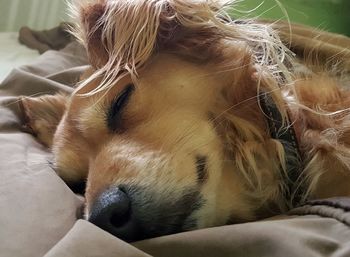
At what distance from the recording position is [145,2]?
127 cm

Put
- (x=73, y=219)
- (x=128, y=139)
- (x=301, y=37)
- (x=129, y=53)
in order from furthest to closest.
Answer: (x=301, y=37), (x=129, y=53), (x=128, y=139), (x=73, y=219)

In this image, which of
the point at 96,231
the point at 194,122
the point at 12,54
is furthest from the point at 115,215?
the point at 12,54

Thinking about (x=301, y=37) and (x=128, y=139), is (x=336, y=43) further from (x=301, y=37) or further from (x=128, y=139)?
(x=128, y=139)

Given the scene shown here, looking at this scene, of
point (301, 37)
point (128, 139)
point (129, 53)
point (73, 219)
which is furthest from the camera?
point (301, 37)

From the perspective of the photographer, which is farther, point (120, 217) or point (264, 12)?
point (264, 12)

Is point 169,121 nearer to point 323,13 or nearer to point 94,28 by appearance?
point 94,28

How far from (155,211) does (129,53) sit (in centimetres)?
39

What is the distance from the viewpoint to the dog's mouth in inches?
37.3

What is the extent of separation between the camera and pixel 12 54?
2.33 metres

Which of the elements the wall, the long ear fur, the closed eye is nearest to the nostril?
the closed eye

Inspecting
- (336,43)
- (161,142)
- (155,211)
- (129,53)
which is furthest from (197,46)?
(336,43)

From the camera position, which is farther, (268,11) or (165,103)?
(268,11)

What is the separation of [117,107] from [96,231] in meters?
0.41

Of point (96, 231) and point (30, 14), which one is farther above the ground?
point (96, 231)
